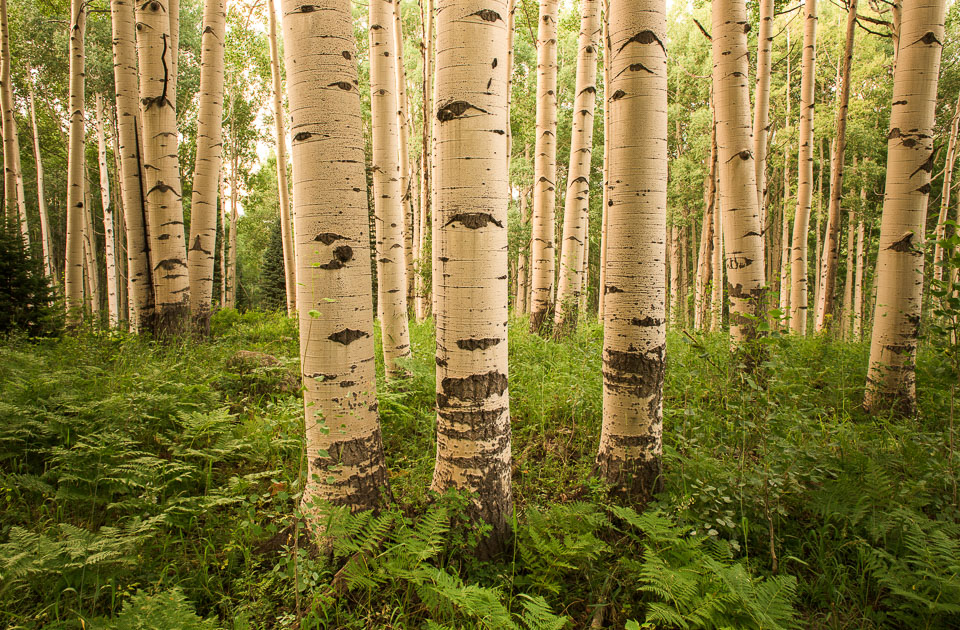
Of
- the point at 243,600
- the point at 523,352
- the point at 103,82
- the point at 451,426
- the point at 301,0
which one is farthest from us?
the point at 103,82

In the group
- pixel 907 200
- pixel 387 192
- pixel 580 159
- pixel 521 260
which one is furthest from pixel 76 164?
pixel 521 260

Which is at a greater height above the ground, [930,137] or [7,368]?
[930,137]

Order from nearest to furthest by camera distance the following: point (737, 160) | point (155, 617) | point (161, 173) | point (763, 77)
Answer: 1. point (155, 617)
2. point (737, 160)
3. point (161, 173)
4. point (763, 77)

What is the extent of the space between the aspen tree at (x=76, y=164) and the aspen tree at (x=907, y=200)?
10.1 m

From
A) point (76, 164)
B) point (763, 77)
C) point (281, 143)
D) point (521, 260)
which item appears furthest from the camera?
point (521, 260)

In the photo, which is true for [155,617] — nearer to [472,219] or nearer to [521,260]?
[472,219]

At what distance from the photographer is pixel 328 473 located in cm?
199

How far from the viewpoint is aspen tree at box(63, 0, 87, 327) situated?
6582 millimetres

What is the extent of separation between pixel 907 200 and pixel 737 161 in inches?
59.1

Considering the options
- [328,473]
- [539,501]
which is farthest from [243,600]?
[539,501]

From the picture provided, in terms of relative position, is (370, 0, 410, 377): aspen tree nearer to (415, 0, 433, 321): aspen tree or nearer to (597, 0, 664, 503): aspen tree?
(597, 0, 664, 503): aspen tree

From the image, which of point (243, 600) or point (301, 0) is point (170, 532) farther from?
point (301, 0)

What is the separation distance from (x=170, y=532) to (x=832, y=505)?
3448 mm

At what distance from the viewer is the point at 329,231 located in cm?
197
